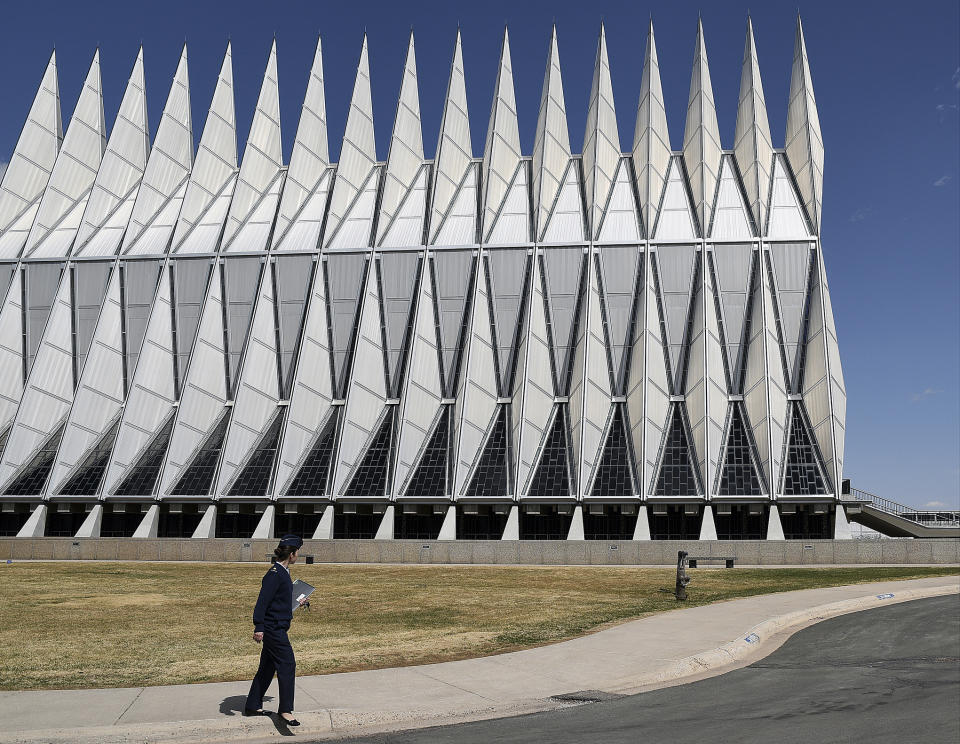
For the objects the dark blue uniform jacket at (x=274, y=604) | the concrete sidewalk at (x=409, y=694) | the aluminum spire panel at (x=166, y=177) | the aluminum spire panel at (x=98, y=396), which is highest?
the aluminum spire panel at (x=166, y=177)

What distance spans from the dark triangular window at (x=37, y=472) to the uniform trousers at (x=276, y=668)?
135ft

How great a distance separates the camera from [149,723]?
768cm

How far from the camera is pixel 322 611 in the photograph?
17547 millimetres

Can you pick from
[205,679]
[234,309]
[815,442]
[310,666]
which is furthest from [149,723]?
[234,309]

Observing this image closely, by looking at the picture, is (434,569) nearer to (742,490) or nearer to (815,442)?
(742,490)

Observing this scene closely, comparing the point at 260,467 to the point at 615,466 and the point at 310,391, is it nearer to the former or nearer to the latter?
the point at 310,391

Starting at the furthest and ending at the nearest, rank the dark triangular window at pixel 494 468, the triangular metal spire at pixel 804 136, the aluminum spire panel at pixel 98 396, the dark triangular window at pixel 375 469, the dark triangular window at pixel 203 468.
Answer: the triangular metal spire at pixel 804 136, the aluminum spire panel at pixel 98 396, the dark triangular window at pixel 203 468, the dark triangular window at pixel 375 469, the dark triangular window at pixel 494 468

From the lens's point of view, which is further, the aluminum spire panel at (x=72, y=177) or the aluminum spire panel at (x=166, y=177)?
the aluminum spire panel at (x=72, y=177)

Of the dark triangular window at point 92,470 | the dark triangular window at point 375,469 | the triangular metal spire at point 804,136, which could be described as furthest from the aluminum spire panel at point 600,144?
the dark triangular window at point 92,470

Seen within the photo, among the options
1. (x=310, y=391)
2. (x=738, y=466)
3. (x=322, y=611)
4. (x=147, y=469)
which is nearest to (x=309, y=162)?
(x=310, y=391)

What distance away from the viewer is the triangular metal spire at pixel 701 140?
46188mm

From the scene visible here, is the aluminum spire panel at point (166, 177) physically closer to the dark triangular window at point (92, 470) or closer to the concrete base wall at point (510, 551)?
the dark triangular window at point (92, 470)

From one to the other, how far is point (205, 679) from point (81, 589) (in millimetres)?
13938

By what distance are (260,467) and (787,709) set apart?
3789 cm
